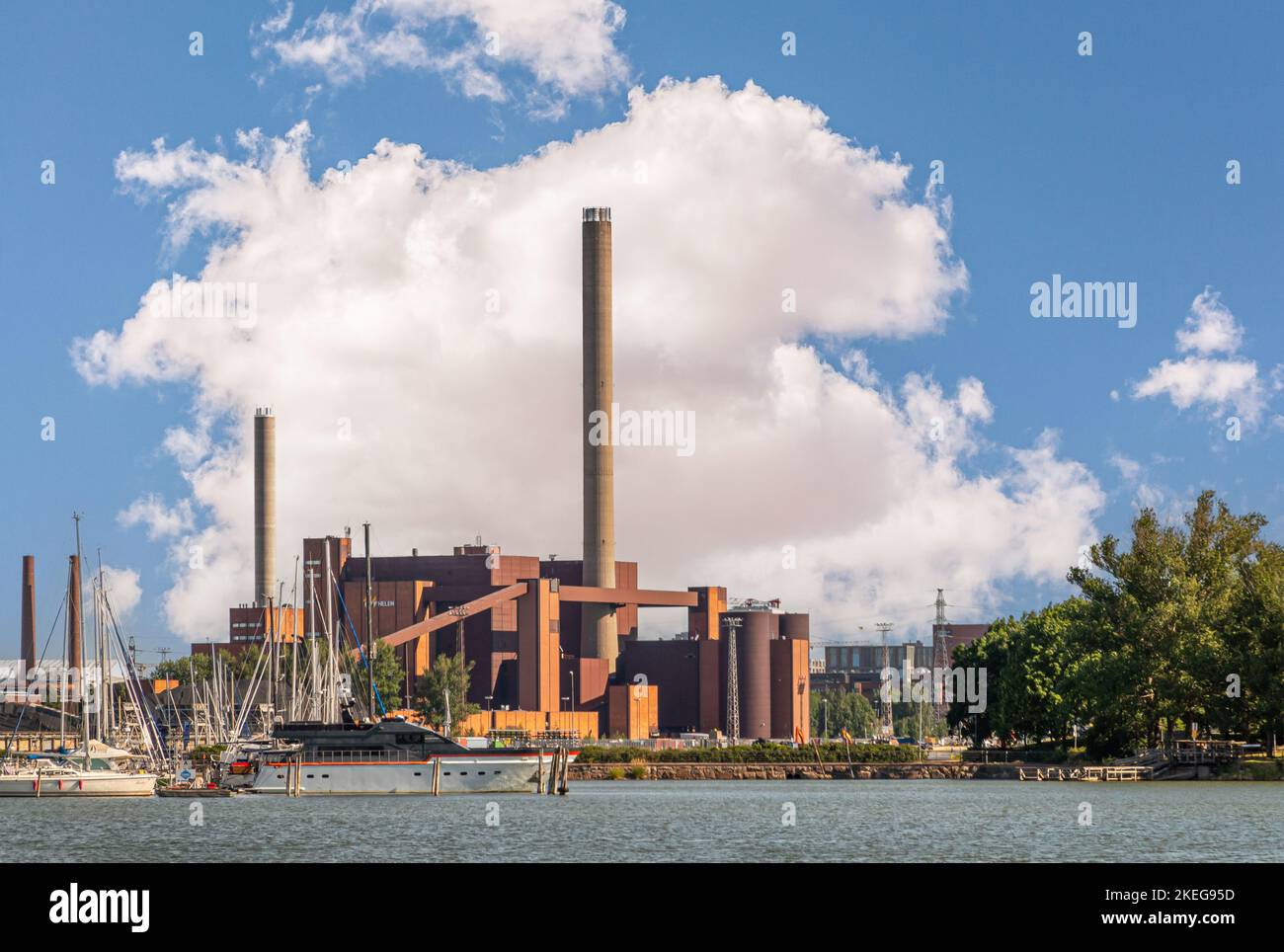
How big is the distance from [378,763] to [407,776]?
1.78 meters

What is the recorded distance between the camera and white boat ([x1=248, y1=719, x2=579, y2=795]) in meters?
104

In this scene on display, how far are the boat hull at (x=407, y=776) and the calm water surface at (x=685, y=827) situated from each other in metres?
1.75

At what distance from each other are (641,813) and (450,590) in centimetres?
11827

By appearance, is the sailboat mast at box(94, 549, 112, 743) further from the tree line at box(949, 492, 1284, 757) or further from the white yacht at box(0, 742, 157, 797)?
the tree line at box(949, 492, 1284, 757)

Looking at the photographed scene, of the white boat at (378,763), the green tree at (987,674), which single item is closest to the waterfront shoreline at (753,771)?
the green tree at (987,674)

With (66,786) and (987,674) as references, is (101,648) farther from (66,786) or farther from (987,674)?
(987,674)

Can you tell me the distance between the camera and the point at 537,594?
187 m

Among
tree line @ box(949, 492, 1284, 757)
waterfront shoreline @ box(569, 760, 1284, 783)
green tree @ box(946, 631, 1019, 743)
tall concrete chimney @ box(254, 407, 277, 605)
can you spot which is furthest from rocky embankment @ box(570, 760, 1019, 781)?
tall concrete chimney @ box(254, 407, 277, 605)

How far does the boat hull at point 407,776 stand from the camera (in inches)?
4067

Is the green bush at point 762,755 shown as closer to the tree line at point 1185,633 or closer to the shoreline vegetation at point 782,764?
the shoreline vegetation at point 782,764

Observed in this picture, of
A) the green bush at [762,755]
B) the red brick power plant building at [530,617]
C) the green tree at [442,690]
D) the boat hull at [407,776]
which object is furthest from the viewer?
the red brick power plant building at [530,617]

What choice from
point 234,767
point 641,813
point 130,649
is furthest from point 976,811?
point 130,649
